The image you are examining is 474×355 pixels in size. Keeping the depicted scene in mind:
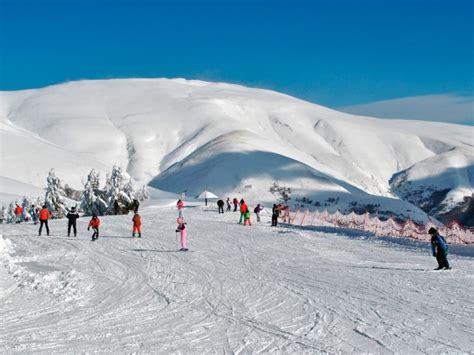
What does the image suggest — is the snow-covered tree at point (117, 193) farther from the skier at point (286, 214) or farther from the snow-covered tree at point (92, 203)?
the skier at point (286, 214)

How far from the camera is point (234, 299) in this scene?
41.8ft

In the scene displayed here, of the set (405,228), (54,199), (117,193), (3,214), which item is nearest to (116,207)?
(117,193)

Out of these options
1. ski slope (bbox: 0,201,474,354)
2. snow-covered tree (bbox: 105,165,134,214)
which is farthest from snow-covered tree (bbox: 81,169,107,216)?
ski slope (bbox: 0,201,474,354)

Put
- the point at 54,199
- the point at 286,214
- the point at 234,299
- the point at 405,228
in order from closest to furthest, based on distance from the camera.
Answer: the point at 234,299 → the point at 405,228 → the point at 286,214 → the point at 54,199

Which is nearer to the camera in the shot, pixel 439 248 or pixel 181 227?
pixel 439 248

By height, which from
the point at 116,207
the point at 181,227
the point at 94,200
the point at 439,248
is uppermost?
the point at 94,200

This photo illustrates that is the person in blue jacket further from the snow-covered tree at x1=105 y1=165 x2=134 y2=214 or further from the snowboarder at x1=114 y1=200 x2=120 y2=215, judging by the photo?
the snow-covered tree at x1=105 y1=165 x2=134 y2=214

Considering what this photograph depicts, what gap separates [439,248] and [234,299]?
22.8ft

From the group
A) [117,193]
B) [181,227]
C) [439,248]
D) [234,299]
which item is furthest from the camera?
[117,193]

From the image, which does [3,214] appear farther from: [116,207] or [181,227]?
[181,227]

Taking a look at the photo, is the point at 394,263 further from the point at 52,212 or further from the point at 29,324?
the point at 52,212

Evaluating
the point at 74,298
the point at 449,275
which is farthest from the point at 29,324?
the point at 449,275

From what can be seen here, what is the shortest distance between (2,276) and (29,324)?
4.41 meters

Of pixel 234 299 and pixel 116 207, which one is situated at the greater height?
pixel 116 207
